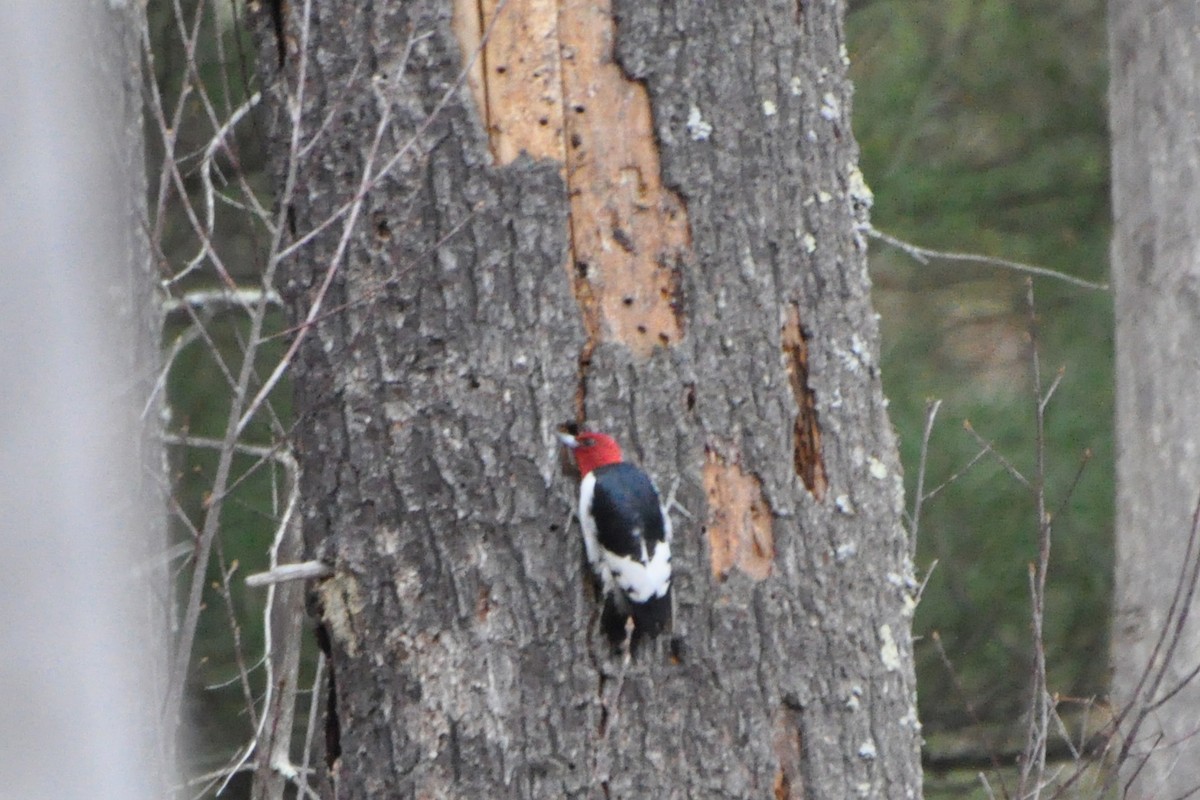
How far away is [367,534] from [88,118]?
5.24 ft

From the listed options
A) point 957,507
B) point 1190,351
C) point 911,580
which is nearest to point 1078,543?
point 957,507

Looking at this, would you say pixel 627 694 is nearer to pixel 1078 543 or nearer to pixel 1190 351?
pixel 1190 351

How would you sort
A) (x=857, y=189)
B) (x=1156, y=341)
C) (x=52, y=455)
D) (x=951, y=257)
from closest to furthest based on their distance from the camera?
(x=52, y=455), (x=857, y=189), (x=951, y=257), (x=1156, y=341)

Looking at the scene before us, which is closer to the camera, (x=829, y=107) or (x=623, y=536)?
(x=623, y=536)

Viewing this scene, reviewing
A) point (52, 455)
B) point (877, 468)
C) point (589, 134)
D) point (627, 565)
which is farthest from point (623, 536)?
point (52, 455)

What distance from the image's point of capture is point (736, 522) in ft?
7.60

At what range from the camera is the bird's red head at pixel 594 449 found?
223cm

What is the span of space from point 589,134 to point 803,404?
0.56m

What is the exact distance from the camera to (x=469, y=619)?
2256 millimetres

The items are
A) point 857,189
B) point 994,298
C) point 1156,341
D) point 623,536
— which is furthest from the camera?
point 994,298

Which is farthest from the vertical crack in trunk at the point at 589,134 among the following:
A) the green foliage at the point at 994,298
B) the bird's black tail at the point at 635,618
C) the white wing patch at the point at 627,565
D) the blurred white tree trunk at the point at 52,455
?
the green foliage at the point at 994,298

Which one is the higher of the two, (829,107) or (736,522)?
(829,107)

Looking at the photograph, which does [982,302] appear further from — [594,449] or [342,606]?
[342,606]

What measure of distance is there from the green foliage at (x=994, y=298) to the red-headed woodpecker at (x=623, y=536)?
308 centimetres
